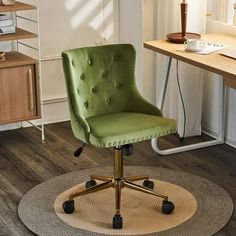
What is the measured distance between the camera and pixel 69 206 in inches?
137

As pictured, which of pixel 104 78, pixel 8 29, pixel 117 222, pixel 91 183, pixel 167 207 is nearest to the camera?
pixel 117 222

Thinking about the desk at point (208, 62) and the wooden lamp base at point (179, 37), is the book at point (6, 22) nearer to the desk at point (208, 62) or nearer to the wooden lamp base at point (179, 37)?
the desk at point (208, 62)

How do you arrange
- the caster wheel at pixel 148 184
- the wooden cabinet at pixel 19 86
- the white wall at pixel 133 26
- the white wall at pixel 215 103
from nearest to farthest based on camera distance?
1. the caster wheel at pixel 148 184
2. the wooden cabinet at pixel 19 86
3. the white wall at pixel 215 103
4. the white wall at pixel 133 26

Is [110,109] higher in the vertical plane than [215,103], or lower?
higher

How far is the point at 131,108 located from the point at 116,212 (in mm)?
625

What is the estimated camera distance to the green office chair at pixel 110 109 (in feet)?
10.9

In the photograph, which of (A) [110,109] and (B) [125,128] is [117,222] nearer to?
(B) [125,128]

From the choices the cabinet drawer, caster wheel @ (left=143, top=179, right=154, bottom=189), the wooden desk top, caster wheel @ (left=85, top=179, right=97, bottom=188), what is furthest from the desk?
the cabinet drawer

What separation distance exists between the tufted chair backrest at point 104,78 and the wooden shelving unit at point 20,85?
92cm

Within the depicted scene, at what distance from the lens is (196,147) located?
14.8 feet

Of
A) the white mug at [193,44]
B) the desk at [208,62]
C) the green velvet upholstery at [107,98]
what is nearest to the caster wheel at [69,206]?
the green velvet upholstery at [107,98]

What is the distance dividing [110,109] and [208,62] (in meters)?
0.61

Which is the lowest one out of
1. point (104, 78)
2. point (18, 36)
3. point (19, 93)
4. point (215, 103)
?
point (215, 103)

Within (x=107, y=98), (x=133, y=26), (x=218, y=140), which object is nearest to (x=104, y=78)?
(x=107, y=98)
